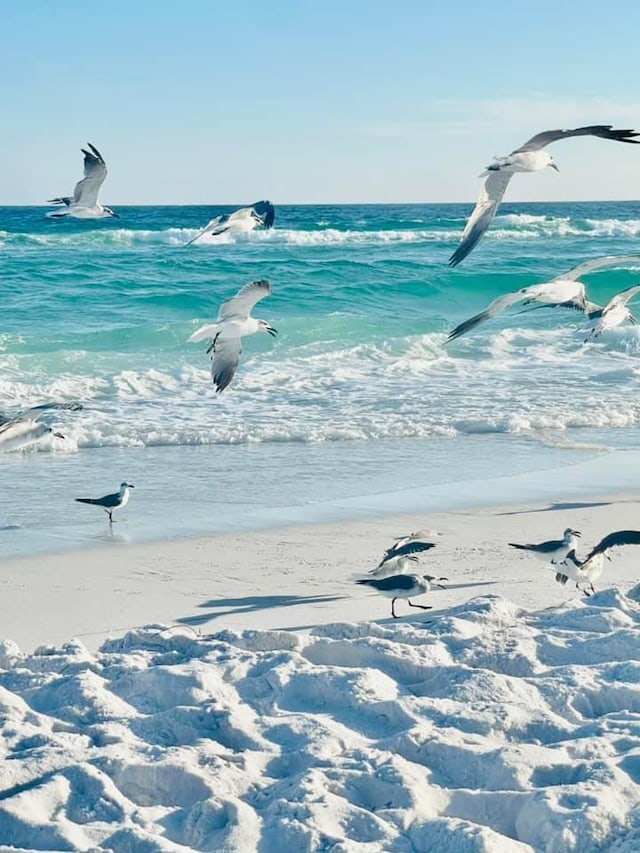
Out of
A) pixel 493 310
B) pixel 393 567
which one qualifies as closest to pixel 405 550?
pixel 393 567

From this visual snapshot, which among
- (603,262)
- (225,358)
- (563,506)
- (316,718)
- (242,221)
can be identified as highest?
(242,221)

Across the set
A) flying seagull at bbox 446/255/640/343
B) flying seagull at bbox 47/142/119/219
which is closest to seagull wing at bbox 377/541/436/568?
flying seagull at bbox 446/255/640/343

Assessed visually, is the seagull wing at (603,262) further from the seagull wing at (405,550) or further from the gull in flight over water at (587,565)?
the seagull wing at (405,550)

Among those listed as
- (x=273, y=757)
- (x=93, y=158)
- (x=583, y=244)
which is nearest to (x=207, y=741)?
(x=273, y=757)

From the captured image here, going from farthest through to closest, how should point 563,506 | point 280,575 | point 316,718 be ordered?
point 563,506 < point 280,575 < point 316,718

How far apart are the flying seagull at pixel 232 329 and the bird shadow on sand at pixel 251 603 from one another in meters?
1.74

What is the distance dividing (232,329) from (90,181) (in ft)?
10.2

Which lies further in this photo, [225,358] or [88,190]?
[88,190]

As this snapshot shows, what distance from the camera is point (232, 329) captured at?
8281mm

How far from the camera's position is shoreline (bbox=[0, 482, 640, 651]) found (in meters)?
6.34

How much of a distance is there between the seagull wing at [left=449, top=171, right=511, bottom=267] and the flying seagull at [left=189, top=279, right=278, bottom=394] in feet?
4.10

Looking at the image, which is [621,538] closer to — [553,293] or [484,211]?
[553,293]

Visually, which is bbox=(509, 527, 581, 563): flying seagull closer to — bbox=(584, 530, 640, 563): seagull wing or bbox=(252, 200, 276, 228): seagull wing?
bbox=(584, 530, 640, 563): seagull wing

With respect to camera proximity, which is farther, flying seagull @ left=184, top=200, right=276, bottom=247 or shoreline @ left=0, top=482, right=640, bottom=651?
flying seagull @ left=184, top=200, right=276, bottom=247
